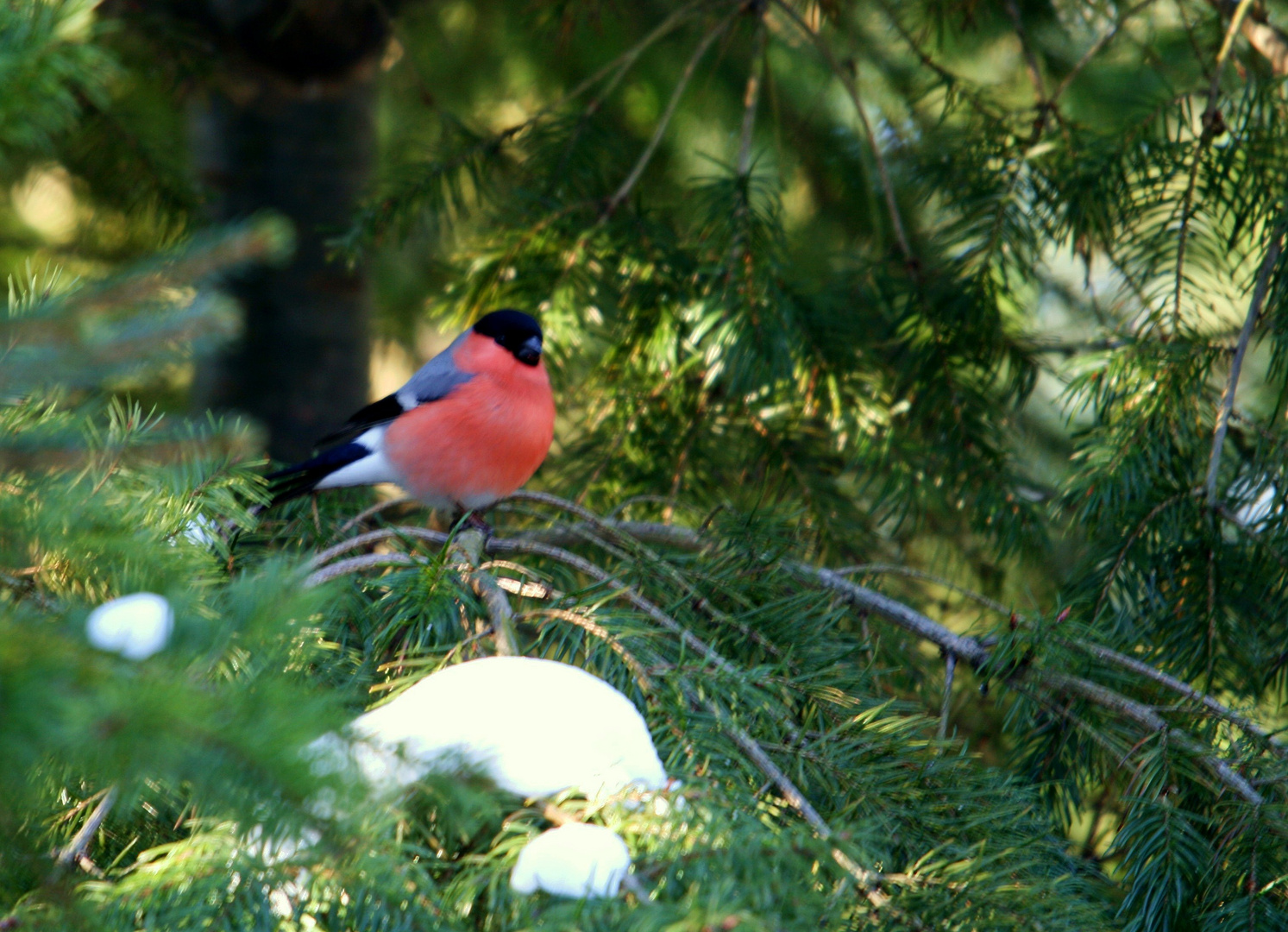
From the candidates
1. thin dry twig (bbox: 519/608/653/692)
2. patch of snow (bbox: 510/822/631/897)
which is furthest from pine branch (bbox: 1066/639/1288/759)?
patch of snow (bbox: 510/822/631/897)

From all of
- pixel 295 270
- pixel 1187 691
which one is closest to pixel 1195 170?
pixel 1187 691

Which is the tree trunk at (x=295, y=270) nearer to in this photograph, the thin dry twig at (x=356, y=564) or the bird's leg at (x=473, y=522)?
the bird's leg at (x=473, y=522)

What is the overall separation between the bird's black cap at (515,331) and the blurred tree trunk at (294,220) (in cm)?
83

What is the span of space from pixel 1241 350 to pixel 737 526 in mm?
870

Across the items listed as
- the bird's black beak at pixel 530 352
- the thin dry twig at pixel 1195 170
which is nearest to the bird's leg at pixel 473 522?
the bird's black beak at pixel 530 352

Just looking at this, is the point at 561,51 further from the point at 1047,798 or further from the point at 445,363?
the point at 1047,798

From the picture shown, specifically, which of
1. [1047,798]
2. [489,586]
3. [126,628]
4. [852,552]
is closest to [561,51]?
[852,552]

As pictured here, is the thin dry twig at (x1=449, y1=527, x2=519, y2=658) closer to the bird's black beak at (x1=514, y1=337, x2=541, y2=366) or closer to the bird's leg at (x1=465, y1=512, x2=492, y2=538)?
the bird's leg at (x1=465, y1=512, x2=492, y2=538)

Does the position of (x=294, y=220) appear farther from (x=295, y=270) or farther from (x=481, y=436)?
(x=481, y=436)

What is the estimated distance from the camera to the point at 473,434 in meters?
2.53

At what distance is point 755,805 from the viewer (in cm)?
100

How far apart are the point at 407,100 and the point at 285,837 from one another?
11.3 ft

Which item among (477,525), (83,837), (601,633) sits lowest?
(477,525)

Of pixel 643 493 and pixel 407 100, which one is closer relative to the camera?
pixel 643 493
